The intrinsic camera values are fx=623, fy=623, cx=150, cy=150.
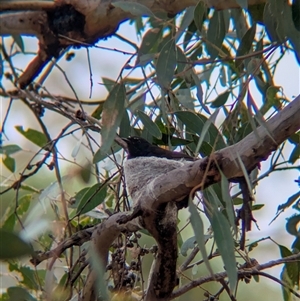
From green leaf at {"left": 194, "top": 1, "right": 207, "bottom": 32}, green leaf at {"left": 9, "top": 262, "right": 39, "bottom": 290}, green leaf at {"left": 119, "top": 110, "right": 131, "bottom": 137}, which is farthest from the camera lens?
green leaf at {"left": 9, "top": 262, "right": 39, "bottom": 290}

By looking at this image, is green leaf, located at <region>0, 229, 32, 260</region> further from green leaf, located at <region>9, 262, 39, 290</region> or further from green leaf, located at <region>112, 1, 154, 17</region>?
green leaf, located at <region>9, 262, 39, 290</region>

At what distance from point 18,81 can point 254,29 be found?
1.04 metres

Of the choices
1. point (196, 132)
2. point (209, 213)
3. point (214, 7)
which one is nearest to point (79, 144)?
point (196, 132)

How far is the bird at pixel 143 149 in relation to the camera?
2408 millimetres

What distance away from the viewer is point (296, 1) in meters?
1.90

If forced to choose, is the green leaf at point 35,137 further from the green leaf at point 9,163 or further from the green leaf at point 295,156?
the green leaf at point 295,156

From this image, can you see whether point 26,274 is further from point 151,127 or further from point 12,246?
point 12,246

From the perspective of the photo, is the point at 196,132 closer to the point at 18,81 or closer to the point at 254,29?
the point at 254,29

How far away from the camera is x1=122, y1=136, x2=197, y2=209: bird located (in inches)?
86.4

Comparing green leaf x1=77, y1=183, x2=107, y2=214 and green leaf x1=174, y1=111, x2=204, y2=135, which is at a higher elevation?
green leaf x1=174, y1=111, x2=204, y2=135

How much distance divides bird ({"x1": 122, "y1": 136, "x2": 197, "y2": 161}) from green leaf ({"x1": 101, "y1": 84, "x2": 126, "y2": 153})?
51 centimetres

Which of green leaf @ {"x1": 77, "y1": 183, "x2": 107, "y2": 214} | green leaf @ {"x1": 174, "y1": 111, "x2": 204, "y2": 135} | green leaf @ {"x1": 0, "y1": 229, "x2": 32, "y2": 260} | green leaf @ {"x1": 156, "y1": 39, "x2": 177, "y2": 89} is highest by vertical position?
green leaf @ {"x1": 156, "y1": 39, "x2": 177, "y2": 89}

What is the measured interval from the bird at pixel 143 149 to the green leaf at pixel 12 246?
1.39 meters

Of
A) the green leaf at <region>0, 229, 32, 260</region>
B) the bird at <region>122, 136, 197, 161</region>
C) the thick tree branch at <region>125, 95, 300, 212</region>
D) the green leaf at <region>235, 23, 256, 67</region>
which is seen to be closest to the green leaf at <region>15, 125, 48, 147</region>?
the bird at <region>122, 136, 197, 161</region>
